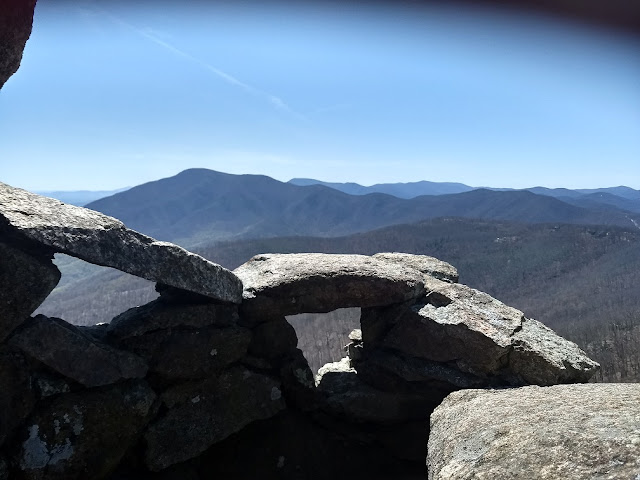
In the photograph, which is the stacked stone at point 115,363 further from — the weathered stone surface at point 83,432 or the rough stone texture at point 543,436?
the rough stone texture at point 543,436

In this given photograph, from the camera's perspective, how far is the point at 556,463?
230 inches

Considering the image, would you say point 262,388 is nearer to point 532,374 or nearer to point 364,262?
point 364,262

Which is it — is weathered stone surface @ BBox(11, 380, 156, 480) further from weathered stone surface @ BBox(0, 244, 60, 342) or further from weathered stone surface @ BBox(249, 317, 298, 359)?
weathered stone surface @ BBox(249, 317, 298, 359)

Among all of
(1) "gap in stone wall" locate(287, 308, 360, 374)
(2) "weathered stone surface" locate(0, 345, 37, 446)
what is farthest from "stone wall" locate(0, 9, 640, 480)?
(1) "gap in stone wall" locate(287, 308, 360, 374)

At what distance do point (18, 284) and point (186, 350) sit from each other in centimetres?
405

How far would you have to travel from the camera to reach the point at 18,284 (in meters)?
9.74

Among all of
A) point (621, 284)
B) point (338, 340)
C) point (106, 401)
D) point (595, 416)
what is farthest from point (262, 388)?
point (621, 284)

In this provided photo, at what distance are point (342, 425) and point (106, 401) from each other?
23.7ft

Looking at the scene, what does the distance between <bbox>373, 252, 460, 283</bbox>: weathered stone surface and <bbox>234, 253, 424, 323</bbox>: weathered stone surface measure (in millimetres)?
1817

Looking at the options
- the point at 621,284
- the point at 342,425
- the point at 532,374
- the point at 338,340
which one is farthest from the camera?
the point at 621,284

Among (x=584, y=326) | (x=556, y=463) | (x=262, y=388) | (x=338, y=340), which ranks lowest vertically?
(x=338, y=340)

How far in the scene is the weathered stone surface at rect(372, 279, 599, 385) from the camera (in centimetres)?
1290

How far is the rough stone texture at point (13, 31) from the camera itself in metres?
8.90

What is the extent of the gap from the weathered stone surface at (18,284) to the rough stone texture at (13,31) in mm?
3599
